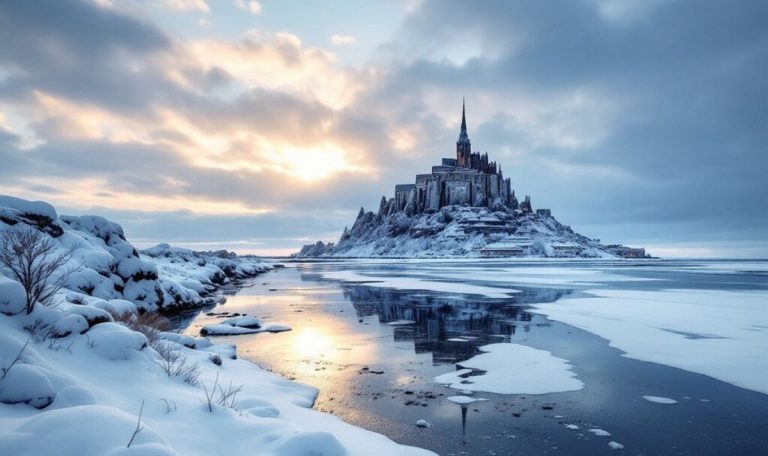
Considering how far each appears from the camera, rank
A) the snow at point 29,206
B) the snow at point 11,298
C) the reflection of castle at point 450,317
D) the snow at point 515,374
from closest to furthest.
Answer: the snow at point 11,298 → the snow at point 515,374 → the reflection of castle at point 450,317 → the snow at point 29,206

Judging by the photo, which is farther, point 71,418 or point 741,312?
point 741,312

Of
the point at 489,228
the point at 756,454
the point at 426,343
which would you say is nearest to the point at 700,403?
the point at 756,454

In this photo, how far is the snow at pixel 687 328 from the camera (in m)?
10.7

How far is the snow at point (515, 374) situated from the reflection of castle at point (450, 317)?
877 mm

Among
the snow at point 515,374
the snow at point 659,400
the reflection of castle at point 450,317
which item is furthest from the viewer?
the reflection of castle at point 450,317

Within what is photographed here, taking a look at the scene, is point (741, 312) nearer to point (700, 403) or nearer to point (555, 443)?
point (700, 403)

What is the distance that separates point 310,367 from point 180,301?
15.3 meters

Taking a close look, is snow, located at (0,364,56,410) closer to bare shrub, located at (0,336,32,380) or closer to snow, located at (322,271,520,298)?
bare shrub, located at (0,336,32,380)

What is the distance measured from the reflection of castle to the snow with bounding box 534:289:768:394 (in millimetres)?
2200

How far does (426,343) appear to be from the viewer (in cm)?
1382

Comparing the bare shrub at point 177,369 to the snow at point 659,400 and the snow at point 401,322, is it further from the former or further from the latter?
the snow at point 401,322

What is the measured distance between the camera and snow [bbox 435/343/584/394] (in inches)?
363

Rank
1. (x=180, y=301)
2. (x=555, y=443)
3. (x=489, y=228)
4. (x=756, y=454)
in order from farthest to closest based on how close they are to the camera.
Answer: (x=489, y=228) → (x=180, y=301) → (x=555, y=443) → (x=756, y=454)

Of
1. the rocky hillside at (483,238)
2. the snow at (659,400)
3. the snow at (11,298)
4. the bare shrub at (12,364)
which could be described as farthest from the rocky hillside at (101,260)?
the rocky hillside at (483,238)
